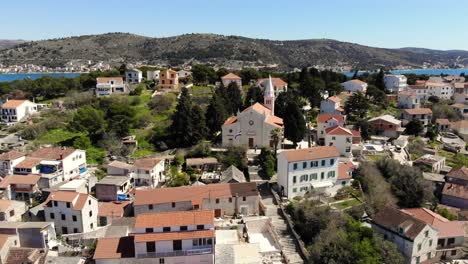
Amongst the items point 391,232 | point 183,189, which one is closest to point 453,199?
point 391,232

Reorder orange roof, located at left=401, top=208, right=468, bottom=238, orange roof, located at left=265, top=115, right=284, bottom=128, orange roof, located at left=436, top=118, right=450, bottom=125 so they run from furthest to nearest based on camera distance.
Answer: orange roof, located at left=436, top=118, right=450, bottom=125 → orange roof, located at left=265, top=115, right=284, bottom=128 → orange roof, located at left=401, top=208, right=468, bottom=238

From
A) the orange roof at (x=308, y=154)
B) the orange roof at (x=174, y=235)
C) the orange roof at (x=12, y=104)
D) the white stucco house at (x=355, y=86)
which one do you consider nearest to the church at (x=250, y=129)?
the orange roof at (x=308, y=154)

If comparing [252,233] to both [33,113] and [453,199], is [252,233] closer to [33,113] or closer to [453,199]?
[453,199]

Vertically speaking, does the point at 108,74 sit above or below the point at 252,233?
above

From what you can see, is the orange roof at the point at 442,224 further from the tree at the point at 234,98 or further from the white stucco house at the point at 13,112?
the white stucco house at the point at 13,112

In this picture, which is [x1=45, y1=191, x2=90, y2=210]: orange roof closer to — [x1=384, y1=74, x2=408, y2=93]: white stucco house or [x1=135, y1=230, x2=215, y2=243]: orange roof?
[x1=135, y1=230, x2=215, y2=243]: orange roof

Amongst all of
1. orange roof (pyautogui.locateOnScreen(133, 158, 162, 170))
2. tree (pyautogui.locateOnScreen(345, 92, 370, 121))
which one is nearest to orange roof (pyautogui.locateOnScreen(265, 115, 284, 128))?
orange roof (pyautogui.locateOnScreen(133, 158, 162, 170))

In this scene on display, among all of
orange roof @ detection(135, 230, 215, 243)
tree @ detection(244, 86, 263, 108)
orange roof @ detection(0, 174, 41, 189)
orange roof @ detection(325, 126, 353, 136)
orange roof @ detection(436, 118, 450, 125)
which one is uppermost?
tree @ detection(244, 86, 263, 108)
